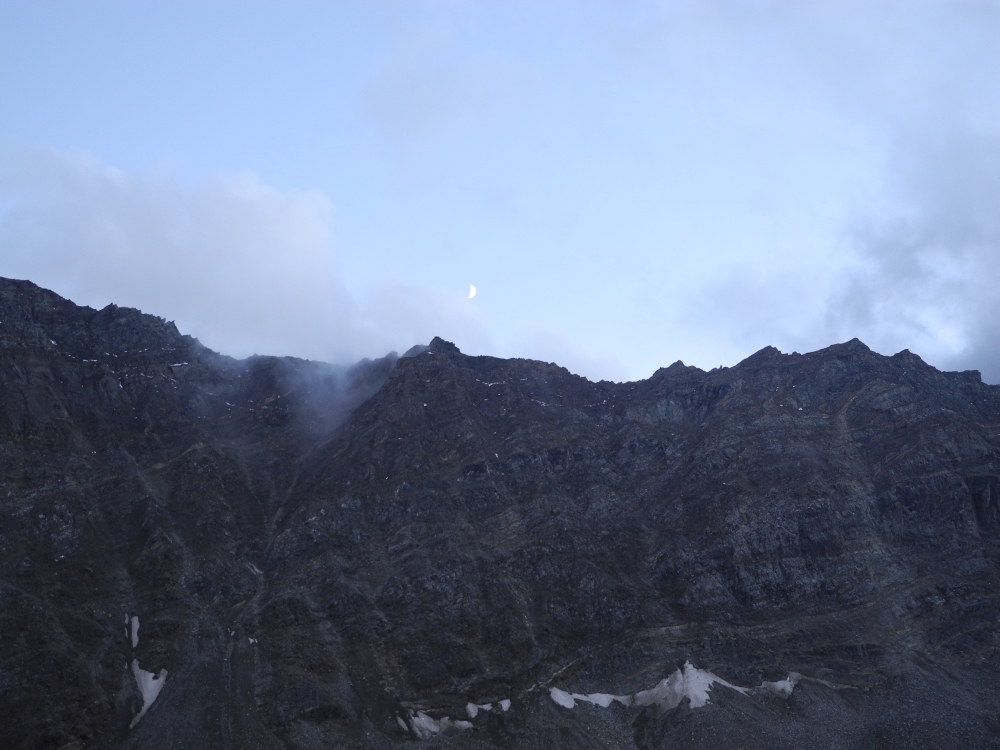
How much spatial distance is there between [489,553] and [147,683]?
5504 cm

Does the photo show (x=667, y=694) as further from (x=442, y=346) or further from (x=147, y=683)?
(x=442, y=346)

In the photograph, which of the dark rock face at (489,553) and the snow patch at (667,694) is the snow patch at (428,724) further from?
the snow patch at (667,694)

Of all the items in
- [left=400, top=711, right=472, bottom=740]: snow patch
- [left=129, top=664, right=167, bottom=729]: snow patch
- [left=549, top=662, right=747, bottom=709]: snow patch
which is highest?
[left=129, top=664, right=167, bottom=729]: snow patch

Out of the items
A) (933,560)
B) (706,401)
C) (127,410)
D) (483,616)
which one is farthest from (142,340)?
(933,560)

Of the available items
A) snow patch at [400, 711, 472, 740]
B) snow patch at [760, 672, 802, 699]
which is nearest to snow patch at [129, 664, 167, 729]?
snow patch at [400, 711, 472, 740]

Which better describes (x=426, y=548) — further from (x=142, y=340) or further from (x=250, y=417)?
(x=142, y=340)

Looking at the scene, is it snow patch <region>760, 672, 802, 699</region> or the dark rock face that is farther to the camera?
snow patch <region>760, 672, 802, 699</region>

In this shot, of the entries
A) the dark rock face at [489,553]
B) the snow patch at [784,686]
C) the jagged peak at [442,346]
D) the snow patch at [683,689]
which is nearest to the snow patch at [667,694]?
the snow patch at [683,689]

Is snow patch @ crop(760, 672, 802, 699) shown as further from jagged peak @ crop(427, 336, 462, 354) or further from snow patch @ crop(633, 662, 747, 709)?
jagged peak @ crop(427, 336, 462, 354)

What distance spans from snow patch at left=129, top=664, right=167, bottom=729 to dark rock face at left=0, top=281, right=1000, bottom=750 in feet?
3.80

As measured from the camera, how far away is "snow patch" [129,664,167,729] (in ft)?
306

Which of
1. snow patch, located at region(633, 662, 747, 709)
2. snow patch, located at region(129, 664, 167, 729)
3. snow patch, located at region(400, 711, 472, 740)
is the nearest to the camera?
snow patch, located at region(129, 664, 167, 729)

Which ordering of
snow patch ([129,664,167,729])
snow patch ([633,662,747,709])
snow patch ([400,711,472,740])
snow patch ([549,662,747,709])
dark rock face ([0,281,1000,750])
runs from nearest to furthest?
snow patch ([129,664,167,729])
snow patch ([400,711,472,740])
dark rock face ([0,281,1000,750])
snow patch ([633,662,747,709])
snow patch ([549,662,747,709])

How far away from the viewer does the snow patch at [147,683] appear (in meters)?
93.2
